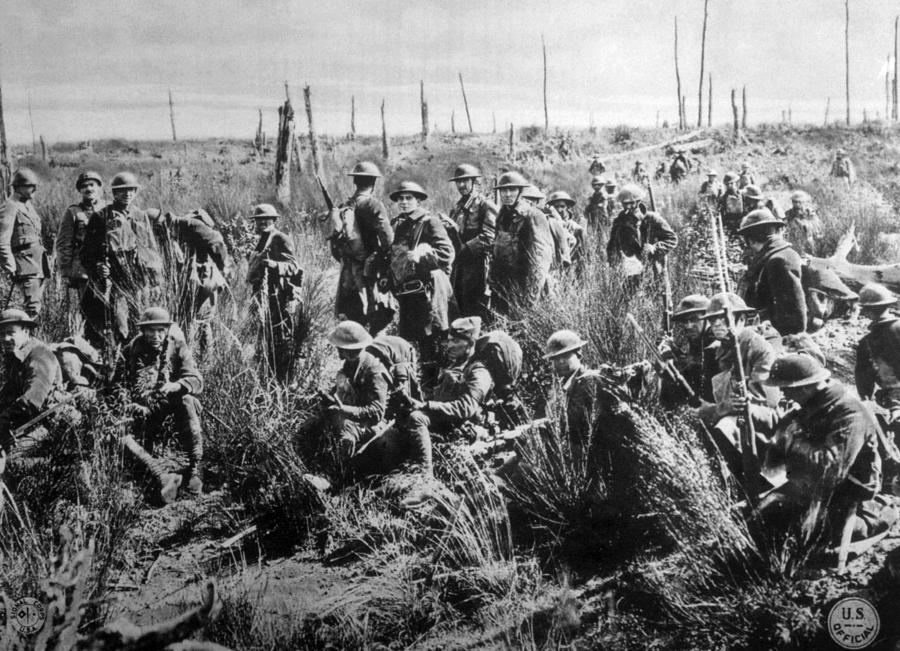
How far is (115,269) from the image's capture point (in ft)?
15.6

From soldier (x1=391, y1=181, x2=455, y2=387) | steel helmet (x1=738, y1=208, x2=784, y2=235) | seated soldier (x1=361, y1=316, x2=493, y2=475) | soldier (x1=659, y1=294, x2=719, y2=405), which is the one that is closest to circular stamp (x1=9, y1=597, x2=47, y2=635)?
seated soldier (x1=361, y1=316, x2=493, y2=475)

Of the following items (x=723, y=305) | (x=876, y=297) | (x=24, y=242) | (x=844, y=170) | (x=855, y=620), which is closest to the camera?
(x=855, y=620)

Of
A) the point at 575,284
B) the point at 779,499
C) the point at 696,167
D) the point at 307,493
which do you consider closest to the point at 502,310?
the point at 575,284

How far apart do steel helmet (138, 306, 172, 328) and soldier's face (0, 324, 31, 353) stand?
2.28ft

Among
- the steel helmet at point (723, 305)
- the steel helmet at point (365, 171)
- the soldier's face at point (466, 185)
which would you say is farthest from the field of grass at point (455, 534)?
the steel helmet at point (365, 171)

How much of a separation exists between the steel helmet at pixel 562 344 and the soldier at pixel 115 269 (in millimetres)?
2773

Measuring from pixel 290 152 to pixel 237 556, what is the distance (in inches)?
114

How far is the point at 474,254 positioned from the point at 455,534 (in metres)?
2.33

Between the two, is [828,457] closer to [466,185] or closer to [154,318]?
[466,185]

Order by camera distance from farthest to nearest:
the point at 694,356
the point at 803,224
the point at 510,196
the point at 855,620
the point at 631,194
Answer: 1. the point at 631,194
2. the point at 510,196
3. the point at 803,224
4. the point at 694,356
5. the point at 855,620

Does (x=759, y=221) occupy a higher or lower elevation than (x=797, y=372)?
higher

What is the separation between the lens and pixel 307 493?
399 cm

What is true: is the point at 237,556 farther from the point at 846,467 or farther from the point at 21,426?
the point at 846,467

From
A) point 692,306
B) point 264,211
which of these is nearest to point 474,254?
point 264,211
